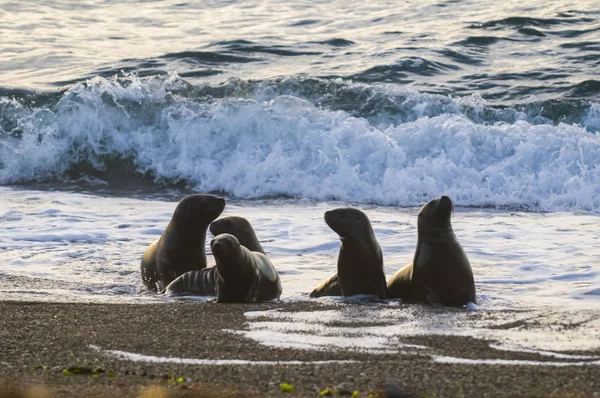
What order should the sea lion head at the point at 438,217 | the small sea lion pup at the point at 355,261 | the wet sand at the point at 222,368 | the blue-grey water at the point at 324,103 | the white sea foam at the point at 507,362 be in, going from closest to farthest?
the wet sand at the point at 222,368 → the white sea foam at the point at 507,362 → the sea lion head at the point at 438,217 → the small sea lion pup at the point at 355,261 → the blue-grey water at the point at 324,103

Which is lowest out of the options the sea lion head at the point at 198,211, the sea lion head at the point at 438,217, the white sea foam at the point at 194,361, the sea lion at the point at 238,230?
the sea lion at the point at 238,230

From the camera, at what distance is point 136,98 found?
18.9 meters

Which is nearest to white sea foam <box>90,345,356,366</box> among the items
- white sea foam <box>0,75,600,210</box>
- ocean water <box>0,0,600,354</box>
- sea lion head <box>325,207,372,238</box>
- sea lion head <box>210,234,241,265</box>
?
ocean water <box>0,0,600,354</box>

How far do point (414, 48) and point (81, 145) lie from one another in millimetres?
7258

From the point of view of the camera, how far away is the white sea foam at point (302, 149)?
1484 cm

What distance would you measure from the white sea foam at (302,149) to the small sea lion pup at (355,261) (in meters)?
5.28

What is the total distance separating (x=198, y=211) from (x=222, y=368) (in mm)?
4443

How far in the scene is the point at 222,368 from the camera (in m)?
5.58

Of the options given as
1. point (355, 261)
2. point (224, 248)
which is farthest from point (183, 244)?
point (355, 261)

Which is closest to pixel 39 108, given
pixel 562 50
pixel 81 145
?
pixel 81 145

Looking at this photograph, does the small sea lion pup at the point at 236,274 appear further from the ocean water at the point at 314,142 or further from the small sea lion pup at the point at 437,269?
the small sea lion pup at the point at 437,269

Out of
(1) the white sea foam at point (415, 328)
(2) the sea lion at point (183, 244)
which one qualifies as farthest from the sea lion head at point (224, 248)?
(2) the sea lion at point (183, 244)

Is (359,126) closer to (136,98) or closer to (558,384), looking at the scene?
(136,98)

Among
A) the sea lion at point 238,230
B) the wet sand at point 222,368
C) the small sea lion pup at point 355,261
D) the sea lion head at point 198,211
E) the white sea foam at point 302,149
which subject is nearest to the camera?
the wet sand at point 222,368
